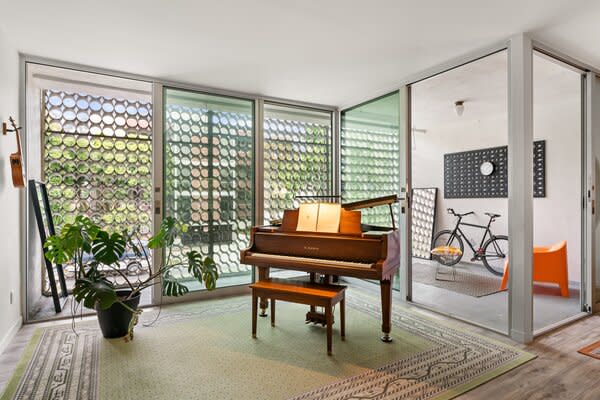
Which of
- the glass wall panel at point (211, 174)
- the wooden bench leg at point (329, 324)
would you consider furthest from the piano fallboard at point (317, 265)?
the glass wall panel at point (211, 174)

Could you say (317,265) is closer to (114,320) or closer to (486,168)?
(114,320)

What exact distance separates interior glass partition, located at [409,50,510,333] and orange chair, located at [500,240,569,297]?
0.46 meters

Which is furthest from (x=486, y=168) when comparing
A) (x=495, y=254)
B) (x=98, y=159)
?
(x=98, y=159)

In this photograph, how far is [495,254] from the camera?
5344 mm

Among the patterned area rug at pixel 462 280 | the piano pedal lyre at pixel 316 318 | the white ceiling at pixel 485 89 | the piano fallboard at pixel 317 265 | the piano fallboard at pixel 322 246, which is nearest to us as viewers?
the piano fallboard at pixel 317 265

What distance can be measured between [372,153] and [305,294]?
2349 millimetres

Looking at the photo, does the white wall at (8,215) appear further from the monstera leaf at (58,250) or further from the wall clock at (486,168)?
the wall clock at (486,168)

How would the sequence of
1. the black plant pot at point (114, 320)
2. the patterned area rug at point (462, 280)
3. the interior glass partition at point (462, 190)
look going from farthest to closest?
the patterned area rug at point (462, 280) < the interior glass partition at point (462, 190) < the black plant pot at point (114, 320)

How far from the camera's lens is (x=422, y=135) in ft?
21.4

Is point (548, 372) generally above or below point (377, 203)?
below

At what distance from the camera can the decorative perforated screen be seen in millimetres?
4188

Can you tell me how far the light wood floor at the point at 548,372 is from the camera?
6.52 feet

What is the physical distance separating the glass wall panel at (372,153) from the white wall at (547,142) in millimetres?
586

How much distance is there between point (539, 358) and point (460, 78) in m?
2.77
